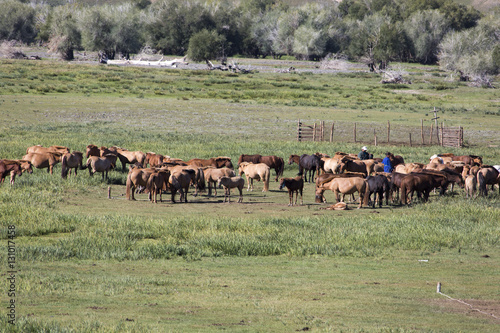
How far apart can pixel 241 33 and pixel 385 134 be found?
9667 cm

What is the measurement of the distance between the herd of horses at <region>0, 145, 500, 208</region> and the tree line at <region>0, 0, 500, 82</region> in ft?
275

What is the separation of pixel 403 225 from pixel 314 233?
3155mm

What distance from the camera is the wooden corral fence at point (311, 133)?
4262 cm

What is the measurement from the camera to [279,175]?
28.9 metres

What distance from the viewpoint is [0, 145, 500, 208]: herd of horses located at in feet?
72.0

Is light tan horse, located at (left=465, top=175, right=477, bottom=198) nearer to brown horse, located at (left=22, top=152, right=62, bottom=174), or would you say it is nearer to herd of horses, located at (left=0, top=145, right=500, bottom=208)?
herd of horses, located at (left=0, top=145, right=500, bottom=208)

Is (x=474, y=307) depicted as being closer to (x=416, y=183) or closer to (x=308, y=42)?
(x=416, y=183)

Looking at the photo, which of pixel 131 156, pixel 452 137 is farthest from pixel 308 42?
pixel 131 156

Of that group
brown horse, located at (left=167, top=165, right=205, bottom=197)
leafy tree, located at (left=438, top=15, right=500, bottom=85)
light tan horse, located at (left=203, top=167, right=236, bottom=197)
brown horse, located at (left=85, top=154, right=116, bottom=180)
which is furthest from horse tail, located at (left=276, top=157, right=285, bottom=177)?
leafy tree, located at (left=438, top=15, right=500, bottom=85)

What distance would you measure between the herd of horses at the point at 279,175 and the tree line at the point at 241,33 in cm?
8376

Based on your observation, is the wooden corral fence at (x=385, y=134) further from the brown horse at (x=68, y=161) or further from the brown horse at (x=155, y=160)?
the brown horse at (x=68, y=161)

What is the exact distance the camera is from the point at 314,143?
130ft

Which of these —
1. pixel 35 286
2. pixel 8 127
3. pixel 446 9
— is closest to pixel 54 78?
pixel 8 127

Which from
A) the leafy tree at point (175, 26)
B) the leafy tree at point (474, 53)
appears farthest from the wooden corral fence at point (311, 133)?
the leafy tree at point (175, 26)
